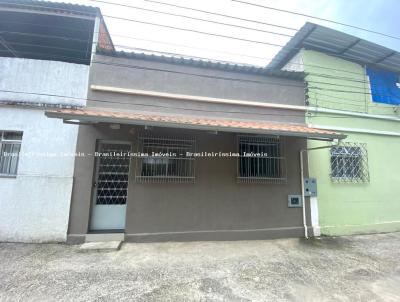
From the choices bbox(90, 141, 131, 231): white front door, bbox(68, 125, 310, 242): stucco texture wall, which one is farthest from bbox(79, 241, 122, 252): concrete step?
bbox(90, 141, 131, 231): white front door

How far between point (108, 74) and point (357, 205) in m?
7.74

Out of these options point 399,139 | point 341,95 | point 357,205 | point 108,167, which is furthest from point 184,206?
point 399,139

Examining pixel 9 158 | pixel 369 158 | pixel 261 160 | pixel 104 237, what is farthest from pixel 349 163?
pixel 9 158

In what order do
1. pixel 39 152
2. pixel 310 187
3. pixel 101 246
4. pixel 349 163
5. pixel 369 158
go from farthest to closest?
pixel 369 158
pixel 349 163
pixel 310 187
pixel 39 152
pixel 101 246

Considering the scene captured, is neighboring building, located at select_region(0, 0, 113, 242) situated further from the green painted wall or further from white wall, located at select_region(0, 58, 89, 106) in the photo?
the green painted wall

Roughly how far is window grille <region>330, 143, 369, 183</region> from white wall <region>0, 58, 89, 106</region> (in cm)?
701

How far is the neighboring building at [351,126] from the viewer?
247 inches

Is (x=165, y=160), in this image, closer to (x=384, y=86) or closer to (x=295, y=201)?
(x=295, y=201)

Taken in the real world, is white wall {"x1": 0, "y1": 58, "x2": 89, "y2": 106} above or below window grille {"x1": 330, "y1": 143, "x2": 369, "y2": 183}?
above

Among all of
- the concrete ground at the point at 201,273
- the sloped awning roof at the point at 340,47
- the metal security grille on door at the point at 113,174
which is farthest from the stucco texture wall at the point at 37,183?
the sloped awning roof at the point at 340,47

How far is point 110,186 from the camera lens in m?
5.23

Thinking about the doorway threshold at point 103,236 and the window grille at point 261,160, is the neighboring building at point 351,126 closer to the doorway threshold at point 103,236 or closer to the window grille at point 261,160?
the window grille at point 261,160

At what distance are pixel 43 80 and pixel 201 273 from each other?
214 inches

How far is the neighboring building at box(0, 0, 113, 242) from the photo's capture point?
4.67 metres
